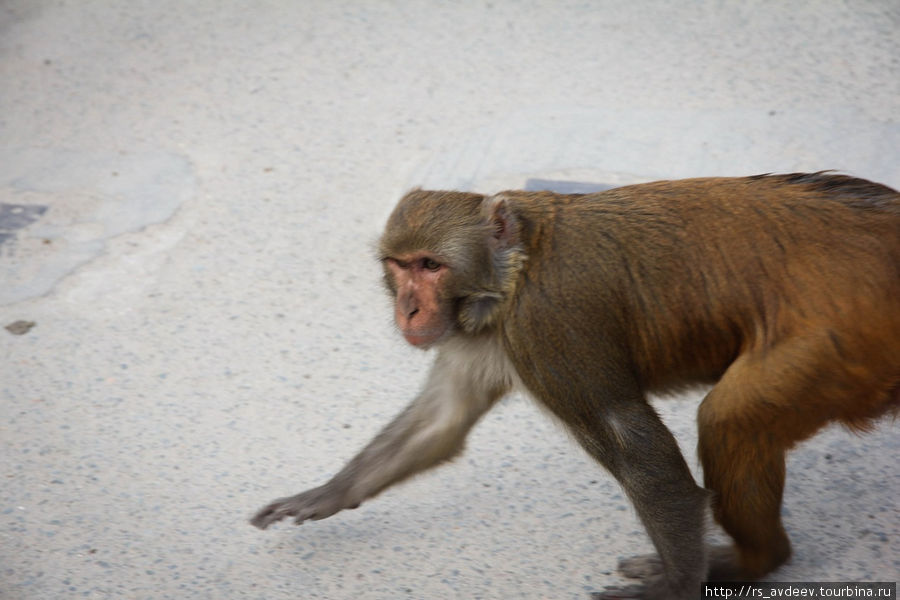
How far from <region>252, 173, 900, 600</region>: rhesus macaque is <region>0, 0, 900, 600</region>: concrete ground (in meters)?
0.63

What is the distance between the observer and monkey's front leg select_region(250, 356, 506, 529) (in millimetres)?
3416

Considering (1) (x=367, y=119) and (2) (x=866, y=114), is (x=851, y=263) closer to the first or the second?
(2) (x=866, y=114)

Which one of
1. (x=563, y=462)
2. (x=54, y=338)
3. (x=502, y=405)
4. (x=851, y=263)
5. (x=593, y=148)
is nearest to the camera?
(x=851, y=263)

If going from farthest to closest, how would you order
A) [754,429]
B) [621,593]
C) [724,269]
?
[621,593] → [724,269] → [754,429]

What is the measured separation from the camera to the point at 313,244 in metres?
5.09

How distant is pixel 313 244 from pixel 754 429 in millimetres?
2850

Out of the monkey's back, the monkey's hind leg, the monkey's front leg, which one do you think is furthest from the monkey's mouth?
the monkey's hind leg

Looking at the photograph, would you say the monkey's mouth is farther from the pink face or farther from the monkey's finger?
the monkey's finger

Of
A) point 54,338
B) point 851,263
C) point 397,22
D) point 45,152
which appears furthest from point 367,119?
point 851,263

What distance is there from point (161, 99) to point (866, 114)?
413 centimetres

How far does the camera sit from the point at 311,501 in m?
3.47

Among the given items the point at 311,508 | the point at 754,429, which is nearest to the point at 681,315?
the point at 754,429

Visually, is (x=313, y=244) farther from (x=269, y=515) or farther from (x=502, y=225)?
(x=502, y=225)

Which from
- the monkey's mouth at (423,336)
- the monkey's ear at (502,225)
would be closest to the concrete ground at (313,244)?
the monkey's mouth at (423,336)
